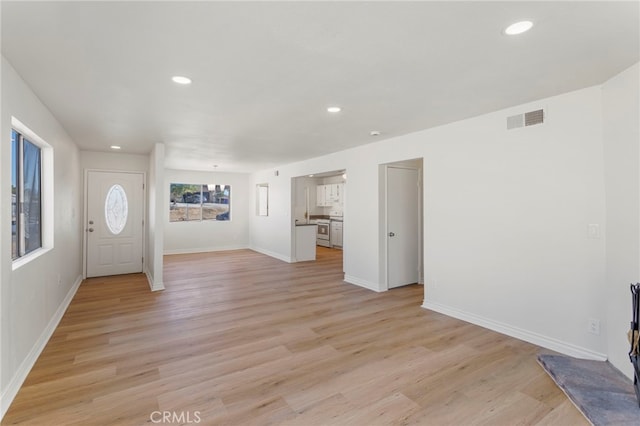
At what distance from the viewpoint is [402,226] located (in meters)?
5.41

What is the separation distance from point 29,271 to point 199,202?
22.1 feet

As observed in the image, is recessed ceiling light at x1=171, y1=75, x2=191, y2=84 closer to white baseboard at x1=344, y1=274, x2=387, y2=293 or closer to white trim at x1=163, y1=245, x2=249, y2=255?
white baseboard at x1=344, y1=274, x2=387, y2=293

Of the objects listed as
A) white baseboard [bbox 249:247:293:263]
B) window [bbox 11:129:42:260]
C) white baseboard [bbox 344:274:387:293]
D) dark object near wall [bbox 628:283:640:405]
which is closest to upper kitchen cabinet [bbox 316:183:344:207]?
white baseboard [bbox 249:247:293:263]

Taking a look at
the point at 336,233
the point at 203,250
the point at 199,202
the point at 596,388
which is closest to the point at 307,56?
the point at 596,388

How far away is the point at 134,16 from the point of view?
175 centimetres

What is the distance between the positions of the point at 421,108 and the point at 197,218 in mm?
7693

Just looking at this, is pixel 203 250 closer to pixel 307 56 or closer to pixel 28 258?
pixel 28 258

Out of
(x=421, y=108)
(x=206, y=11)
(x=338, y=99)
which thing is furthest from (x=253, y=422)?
(x=421, y=108)

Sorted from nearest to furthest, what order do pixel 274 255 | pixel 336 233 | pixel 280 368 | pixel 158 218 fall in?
pixel 280 368 < pixel 158 218 < pixel 274 255 < pixel 336 233

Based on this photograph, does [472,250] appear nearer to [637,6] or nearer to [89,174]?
[637,6]

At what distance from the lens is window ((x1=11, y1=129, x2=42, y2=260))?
8.98ft

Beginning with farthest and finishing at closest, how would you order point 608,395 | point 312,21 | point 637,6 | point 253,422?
point 608,395
point 253,422
point 312,21
point 637,6

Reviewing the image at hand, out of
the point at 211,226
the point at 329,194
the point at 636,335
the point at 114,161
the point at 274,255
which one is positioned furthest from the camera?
the point at 329,194

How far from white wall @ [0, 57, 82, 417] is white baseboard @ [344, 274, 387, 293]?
4166mm
